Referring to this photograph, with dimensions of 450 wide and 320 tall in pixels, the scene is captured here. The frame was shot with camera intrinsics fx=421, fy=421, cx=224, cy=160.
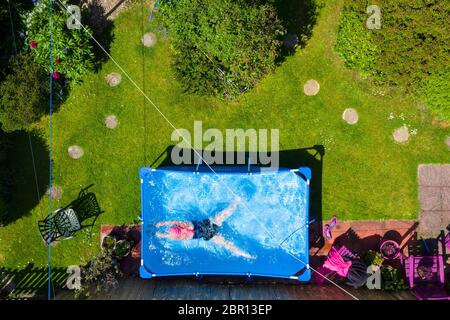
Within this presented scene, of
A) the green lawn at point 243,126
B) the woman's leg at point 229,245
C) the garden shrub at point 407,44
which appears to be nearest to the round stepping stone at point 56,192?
the green lawn at point 243,126

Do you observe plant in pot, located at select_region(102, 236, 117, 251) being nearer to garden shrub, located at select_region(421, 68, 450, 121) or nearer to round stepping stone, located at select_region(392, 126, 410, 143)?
round stepping stone, located at select_region(392, 126, 410, 143)

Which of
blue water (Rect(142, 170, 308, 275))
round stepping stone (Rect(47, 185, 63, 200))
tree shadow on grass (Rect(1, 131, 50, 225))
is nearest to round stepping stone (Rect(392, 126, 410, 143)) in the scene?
blue water (Rect(142, 170, 308, 275))

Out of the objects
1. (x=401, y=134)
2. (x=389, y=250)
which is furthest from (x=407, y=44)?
(x=389, y=250)

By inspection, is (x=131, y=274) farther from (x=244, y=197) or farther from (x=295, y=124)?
(x=295, y=124)

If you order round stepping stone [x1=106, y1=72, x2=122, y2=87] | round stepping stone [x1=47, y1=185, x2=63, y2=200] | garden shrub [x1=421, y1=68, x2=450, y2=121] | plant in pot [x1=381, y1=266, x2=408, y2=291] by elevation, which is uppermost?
round stepping stone [x1=106, y1=72, x2=122, y2=87]

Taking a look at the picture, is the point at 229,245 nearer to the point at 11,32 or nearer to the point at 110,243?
the point at 110,243

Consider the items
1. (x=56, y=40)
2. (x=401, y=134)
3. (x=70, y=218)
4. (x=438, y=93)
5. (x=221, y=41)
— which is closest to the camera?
(x=221, y=41)
